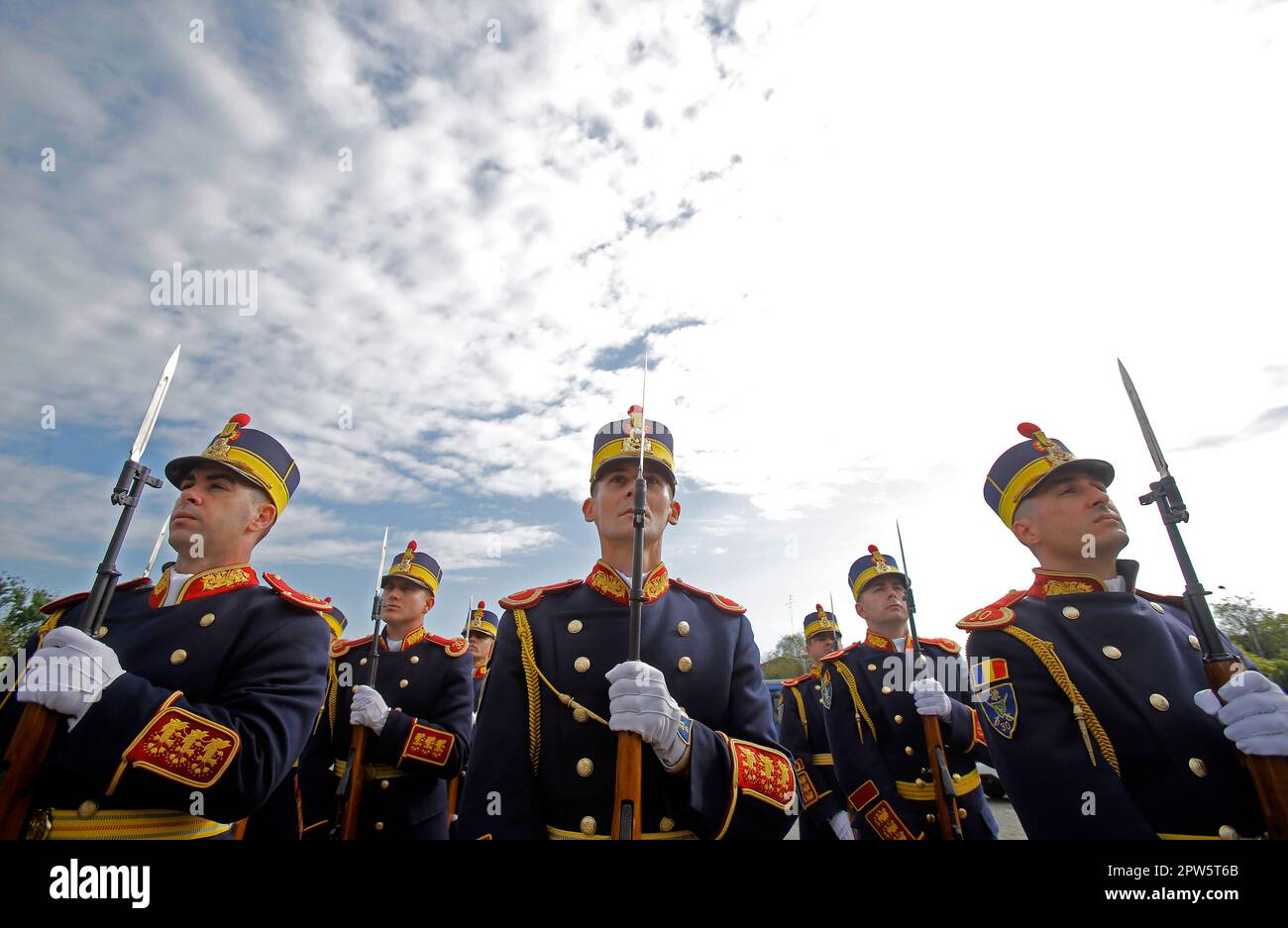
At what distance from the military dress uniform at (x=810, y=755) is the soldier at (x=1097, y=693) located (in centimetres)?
416

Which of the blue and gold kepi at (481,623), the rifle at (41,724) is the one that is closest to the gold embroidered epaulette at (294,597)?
the rifle at (41,724)

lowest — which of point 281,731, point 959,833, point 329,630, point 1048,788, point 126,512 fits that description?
point 959,833

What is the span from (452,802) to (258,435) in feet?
25.6

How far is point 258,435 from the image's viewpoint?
14.9ft

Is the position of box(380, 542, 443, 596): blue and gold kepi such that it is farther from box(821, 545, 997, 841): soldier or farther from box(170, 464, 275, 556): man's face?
box(821, 545, 997, 841): soldier

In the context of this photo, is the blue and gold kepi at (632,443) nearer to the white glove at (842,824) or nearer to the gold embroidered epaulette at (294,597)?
the gold embroidered epaulette at (294,597)

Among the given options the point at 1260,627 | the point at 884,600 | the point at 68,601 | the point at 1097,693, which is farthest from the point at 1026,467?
the point at 1260,627

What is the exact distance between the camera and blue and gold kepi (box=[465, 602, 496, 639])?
14492 millimetres

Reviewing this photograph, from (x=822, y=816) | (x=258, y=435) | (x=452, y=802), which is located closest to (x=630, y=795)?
(x=258, y=435)

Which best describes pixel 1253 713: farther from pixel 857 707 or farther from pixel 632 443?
pixel 857 707

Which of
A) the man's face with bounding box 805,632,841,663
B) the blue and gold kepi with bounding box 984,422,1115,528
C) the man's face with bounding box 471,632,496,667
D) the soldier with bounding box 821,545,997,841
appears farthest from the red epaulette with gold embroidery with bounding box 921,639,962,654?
the man's face with bounding box 471,632,496,667

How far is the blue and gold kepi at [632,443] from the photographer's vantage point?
3963mm

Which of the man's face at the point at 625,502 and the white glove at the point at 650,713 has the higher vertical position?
the man's face at the point at 625,502
